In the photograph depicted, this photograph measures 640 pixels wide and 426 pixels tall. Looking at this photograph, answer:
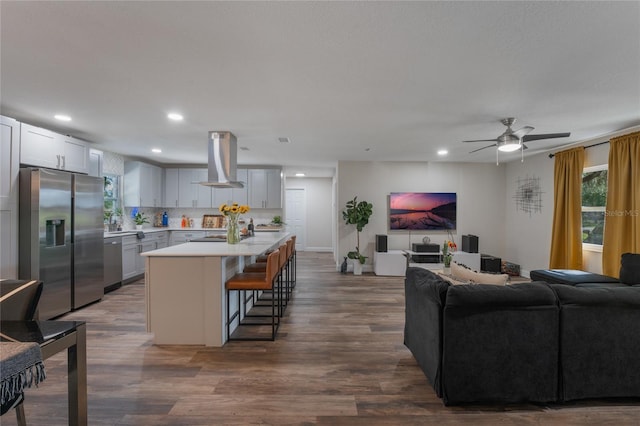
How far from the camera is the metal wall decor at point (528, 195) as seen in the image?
5.73 metres

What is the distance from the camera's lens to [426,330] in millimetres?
2268

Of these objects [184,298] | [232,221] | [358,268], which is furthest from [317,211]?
[184,298]

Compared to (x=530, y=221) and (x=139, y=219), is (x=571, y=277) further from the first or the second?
(x=139, y=219)

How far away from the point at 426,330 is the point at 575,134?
4008 mm

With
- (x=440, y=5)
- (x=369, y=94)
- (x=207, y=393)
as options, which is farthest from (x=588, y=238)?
(x=207, y=393)

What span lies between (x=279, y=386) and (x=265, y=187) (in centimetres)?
531

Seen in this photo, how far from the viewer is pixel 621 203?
3.93 metres

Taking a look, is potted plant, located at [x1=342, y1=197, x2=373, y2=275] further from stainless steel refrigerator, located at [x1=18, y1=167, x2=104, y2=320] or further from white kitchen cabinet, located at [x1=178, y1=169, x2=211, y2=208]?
stainless steel refrigerator, located at [x1=18, y1=167, x2=104, y2=320]

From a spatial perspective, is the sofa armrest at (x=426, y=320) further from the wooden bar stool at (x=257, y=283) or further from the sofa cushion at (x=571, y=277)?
the sofa cushion at (x=571, y=277)

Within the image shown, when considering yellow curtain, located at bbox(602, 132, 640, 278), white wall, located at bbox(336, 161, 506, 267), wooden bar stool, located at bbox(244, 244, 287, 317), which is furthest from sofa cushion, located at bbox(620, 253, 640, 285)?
wooden bar stool, located at bbox(244, 244, 287, 317)

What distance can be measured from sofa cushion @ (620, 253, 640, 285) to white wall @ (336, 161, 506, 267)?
3164mm

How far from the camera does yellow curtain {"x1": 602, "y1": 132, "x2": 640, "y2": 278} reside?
3.79 meters

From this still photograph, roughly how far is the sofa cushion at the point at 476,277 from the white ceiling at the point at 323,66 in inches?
63.4

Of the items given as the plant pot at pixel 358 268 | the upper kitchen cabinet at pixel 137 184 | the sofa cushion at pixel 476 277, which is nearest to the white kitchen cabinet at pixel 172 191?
the upper kitchen cabinet at pixel 137 184
